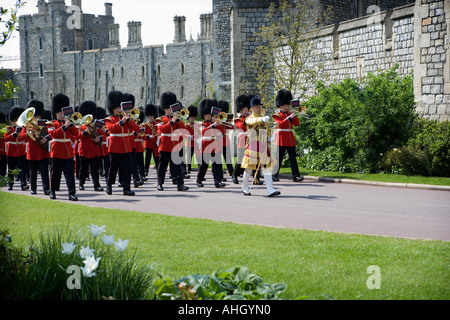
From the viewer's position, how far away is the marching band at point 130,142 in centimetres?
1133

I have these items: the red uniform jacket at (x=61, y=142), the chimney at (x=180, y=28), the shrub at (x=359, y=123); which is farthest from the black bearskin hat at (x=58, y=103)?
the chimney at (x=180, y=28)

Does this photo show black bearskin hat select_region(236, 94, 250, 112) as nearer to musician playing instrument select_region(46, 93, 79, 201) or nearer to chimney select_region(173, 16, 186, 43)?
musician playing instrument select_region(46, 93, 79, 201)

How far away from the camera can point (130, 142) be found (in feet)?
39.8

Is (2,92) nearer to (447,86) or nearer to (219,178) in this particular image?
(219,178)

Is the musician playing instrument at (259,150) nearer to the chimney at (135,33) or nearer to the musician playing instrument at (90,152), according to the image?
the musician playing instrument at (90,152)

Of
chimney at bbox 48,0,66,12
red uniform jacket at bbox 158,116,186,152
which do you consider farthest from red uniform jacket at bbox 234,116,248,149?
chimney at bbox 48,0,66,12

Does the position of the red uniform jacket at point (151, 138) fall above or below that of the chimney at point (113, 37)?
below

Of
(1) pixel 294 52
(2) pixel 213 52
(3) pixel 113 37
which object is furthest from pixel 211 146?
(3) pixel 113 37

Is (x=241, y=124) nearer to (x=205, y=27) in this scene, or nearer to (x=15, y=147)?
(x=15, y=147)

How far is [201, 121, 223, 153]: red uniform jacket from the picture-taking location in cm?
1371

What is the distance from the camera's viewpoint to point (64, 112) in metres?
11.5

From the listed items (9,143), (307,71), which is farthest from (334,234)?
(307,71)

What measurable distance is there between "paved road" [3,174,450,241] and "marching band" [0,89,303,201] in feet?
1.50

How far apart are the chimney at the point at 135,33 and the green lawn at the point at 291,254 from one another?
62.1 m
